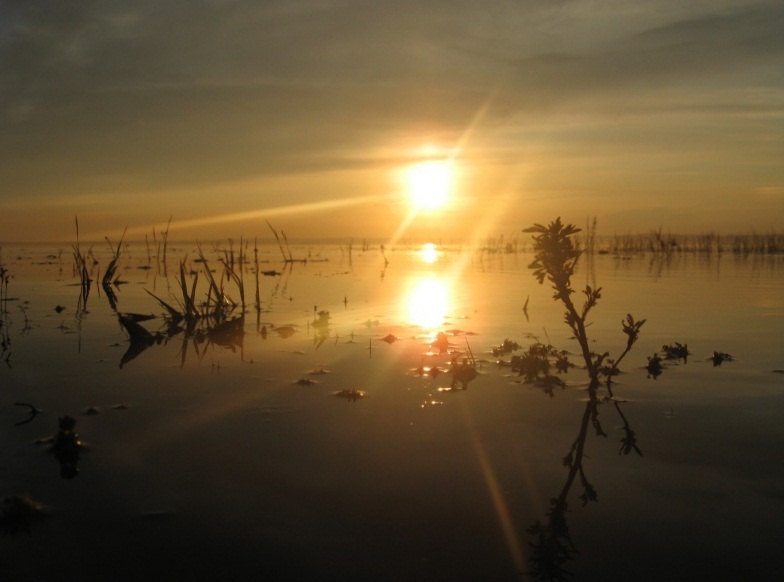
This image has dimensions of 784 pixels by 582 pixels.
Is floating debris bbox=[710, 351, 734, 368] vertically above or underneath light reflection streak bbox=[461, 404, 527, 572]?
above

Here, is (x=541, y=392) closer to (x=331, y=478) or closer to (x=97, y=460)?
(x=331, y=478)

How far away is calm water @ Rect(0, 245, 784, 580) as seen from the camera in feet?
12.7

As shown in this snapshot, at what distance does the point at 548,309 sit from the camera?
1603 centimetres

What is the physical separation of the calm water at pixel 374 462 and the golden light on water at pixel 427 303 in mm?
2922

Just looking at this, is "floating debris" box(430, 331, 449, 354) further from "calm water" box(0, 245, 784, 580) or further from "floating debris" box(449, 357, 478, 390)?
"floating debris" box(449, 357, 478, 390)

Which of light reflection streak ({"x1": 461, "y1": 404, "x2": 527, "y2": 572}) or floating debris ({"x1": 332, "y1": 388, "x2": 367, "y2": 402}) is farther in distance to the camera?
floating debris ({"x1": 332, "y1": 388, "x2": 367, "y2": 402})

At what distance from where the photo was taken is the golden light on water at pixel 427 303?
14235 mm

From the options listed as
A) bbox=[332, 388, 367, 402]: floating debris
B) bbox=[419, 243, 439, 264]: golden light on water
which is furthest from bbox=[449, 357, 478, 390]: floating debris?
bbox=[419, 243, 439, 264]: golden light on water

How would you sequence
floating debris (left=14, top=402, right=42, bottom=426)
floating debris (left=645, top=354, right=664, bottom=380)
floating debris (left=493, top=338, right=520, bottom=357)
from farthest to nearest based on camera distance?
1. floating debris (left=493, top=338, right=520, bottom=357)
2. floating debris (left=645, top=354, right=664, bottom=380)
3. floating debris (left=14, top=402, right=42, bottom=426)

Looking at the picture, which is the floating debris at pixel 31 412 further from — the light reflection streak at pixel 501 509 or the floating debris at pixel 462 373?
the floating debris at pixel 462 373

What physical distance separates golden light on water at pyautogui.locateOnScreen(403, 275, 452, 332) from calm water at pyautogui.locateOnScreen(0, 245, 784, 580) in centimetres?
292

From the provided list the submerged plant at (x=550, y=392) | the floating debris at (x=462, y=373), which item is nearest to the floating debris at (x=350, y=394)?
the floating debris at (x=462, y=373)

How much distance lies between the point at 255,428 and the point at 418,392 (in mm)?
2303

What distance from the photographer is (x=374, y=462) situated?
17.6 ft
